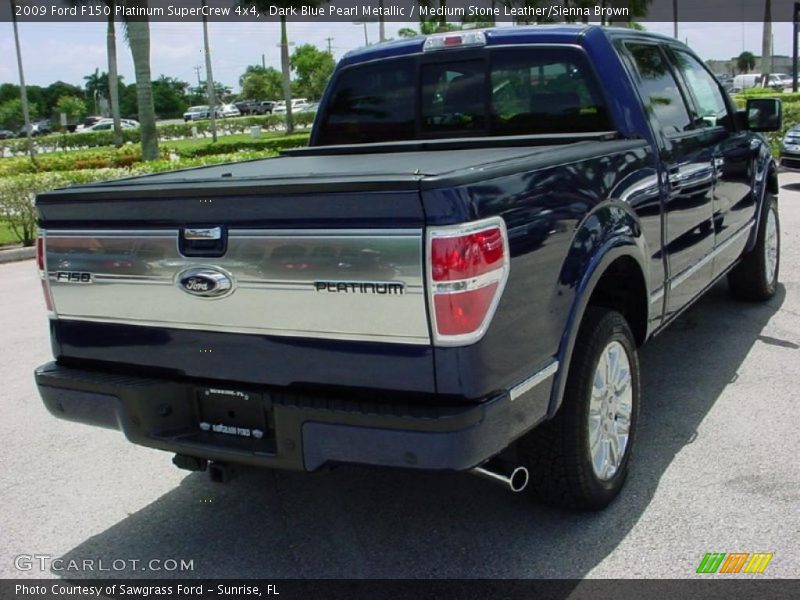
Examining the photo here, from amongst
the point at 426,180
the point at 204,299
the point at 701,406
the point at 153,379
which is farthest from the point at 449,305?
the point at 701,406

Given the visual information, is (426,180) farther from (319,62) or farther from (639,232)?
(319,62)

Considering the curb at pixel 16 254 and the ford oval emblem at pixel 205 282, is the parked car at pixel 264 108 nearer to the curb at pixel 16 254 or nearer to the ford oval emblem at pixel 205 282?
the curb at pixel 16 254

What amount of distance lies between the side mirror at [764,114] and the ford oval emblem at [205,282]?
13.6 feet

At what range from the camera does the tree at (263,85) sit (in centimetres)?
9775

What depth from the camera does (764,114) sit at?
5781 mm

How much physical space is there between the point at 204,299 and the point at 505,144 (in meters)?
1.89

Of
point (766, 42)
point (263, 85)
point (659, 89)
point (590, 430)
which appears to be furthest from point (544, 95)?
point (263, 85)

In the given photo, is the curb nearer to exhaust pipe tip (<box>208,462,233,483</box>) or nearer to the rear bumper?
the rear bumper

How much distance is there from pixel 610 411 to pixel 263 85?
9962cm

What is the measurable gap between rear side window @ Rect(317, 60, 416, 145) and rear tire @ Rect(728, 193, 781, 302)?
2921mm

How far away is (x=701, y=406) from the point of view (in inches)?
190

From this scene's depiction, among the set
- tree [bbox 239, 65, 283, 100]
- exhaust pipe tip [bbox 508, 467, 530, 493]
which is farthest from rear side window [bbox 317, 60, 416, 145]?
tree [bbox 239, 65, 283, 100]

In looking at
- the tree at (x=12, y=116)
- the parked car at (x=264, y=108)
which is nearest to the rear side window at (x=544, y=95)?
the parked car at (x=264, y=108)

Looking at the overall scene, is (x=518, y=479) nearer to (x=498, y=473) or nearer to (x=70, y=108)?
(x=498, y=473)
